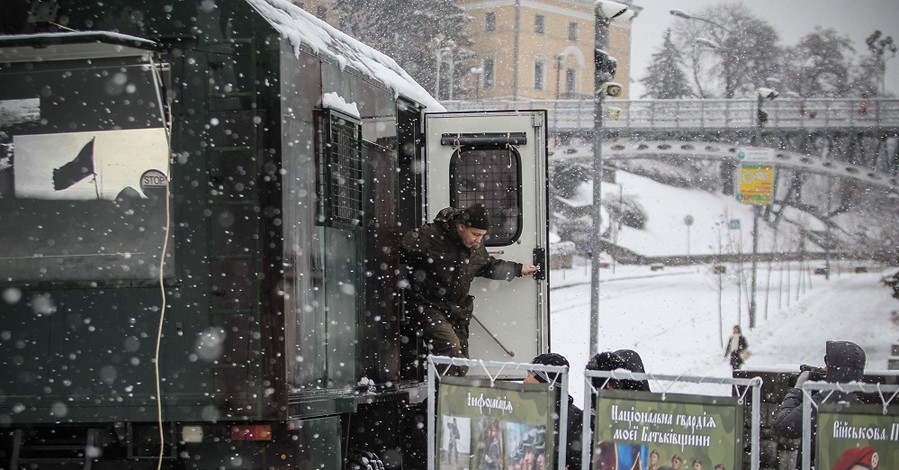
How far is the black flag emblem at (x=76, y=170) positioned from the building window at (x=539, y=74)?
275ft

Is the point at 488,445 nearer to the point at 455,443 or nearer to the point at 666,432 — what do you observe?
the point at 455,443

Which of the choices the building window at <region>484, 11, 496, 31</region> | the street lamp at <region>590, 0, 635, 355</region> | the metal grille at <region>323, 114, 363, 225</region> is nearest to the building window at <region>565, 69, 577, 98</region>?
the building window at <region>484, 11, 496, 31</region>

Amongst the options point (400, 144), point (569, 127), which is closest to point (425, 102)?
point (400, 144)

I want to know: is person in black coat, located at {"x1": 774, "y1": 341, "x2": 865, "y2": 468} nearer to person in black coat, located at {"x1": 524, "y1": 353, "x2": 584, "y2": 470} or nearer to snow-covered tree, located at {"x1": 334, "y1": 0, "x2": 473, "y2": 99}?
person in black coat, located at {"x1": 524, "y1": 353, "x2": 584, "y2": 470}

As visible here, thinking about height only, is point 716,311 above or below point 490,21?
below

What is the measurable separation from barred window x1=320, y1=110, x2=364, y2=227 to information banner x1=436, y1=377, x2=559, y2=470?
5.44 ft

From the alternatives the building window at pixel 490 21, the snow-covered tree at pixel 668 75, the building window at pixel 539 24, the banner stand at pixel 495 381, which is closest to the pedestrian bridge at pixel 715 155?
the building window at pixel 490 21

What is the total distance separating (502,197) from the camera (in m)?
9.84

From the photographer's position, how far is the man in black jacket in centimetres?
891

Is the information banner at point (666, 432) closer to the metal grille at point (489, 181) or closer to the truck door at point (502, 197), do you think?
the truck door at point (502, 197)

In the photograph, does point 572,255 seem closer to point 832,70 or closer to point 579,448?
point 832,70

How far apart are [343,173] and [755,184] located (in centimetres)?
1935

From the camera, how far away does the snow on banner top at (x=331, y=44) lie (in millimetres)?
6699

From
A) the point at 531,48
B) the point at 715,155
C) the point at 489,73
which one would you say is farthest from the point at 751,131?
the point at 531,48
